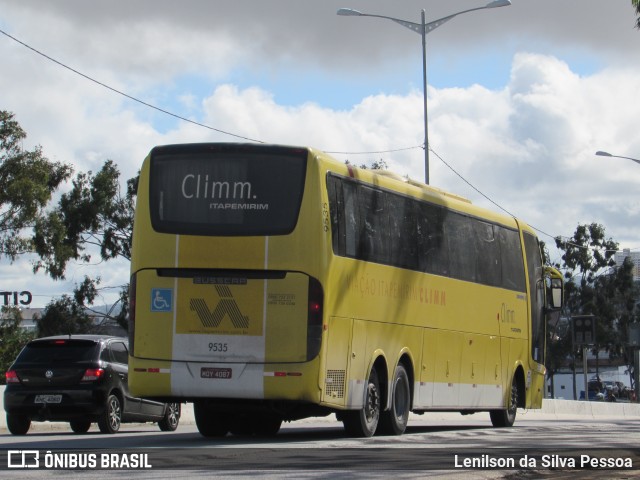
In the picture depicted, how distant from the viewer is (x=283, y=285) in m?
16.4

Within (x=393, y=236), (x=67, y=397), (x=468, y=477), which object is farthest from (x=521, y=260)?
(x=468, y=477)

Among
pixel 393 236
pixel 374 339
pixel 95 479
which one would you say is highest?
pixel 393 236

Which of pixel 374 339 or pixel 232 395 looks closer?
pixel 232 395

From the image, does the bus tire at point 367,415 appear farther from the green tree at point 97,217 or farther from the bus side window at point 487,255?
the green tree at point 97,217

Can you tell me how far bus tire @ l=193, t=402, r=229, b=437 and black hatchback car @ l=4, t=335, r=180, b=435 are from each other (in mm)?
2480

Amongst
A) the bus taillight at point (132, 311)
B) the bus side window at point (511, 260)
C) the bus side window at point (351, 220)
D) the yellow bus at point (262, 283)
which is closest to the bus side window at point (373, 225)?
the yellow bus at point (262, 283)

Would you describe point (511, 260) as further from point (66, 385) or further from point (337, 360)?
point (66, 385)

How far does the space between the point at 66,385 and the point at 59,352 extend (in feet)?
2.14

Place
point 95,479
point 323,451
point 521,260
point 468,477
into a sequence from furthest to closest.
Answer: point 521,260 → point 323,451 → point 468,477 → point 95,479

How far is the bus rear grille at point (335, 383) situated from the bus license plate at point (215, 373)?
129 centimetres

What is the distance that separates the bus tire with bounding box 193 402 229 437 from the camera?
62.0ft

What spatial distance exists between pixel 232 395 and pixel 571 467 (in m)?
4.96

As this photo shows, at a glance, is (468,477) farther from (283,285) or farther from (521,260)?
(521,260)

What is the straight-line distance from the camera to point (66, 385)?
68.3 feet
